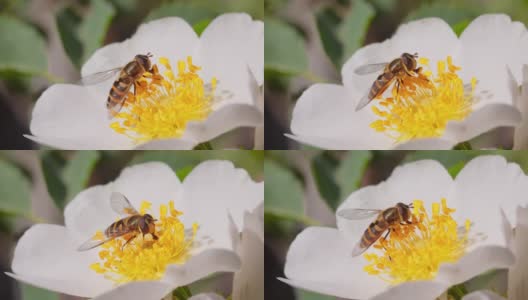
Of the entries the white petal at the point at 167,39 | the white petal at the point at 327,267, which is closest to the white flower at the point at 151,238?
the white petal at the point at 327,267

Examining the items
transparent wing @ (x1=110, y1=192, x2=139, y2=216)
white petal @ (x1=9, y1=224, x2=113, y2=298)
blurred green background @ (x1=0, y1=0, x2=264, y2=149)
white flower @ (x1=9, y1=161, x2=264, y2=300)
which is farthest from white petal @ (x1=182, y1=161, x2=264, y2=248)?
blurred green background @ (x1=0, y1=0, x2=264, y2=149)

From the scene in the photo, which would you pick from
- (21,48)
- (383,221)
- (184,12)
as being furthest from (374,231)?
(21,48)

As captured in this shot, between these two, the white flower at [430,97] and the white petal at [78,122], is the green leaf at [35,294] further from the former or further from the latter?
the white flower at [430,97]

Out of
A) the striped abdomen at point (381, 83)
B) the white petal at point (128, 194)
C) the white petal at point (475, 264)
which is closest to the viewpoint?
the white petal at point (475, 264)

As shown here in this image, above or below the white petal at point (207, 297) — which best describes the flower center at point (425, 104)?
above

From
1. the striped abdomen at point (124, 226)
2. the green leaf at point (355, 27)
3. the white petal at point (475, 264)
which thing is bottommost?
the white petal at point (475, 264)
